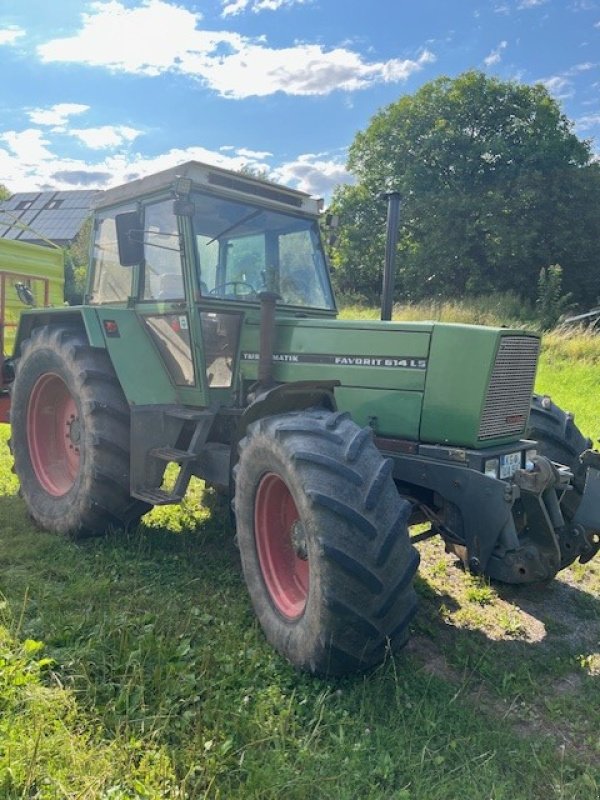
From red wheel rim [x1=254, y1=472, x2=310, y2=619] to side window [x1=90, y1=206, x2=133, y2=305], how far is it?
2113 millimetres

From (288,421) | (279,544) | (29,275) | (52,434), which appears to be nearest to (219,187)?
(288,421)

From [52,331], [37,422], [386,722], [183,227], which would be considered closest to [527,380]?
[386,722]

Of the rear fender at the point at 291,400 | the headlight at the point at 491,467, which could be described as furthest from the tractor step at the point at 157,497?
the headlight at the point at 491,467

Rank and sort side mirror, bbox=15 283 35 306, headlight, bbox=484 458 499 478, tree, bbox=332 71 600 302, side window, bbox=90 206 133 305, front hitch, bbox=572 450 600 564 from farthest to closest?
tree, bbox=332 71 600 302, side mirror, bbox=15 283 35 306, side window, bbox=90 206 133 305, front hitch, bbox=572 450 600 564, headlight, bbox=484 458 499 478

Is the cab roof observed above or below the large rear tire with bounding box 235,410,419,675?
above

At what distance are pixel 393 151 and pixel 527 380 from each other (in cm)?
2593

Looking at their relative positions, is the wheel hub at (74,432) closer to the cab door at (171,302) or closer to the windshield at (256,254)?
the cab door at (171,302)

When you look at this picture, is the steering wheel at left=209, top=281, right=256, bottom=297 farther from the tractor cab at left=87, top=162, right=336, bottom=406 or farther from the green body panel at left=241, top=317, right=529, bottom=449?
the green body panel at left=241, top=317, right=529, bottom=449

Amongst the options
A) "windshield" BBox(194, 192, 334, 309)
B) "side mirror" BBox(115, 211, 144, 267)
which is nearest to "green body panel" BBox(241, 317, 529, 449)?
"windshield" BBox(194, 192, 334, 309)

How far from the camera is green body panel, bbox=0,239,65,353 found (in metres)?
6.55

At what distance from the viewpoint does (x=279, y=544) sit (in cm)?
337

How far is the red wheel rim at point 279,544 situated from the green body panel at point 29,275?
4.19 meters

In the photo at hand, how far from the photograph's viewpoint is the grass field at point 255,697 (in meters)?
2.23

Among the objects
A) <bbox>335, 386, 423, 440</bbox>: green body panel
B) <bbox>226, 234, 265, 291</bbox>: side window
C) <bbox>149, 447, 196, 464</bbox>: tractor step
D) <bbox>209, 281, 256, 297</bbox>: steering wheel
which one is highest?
<bbox>226, 234, 265, 291</bbox>: side window
